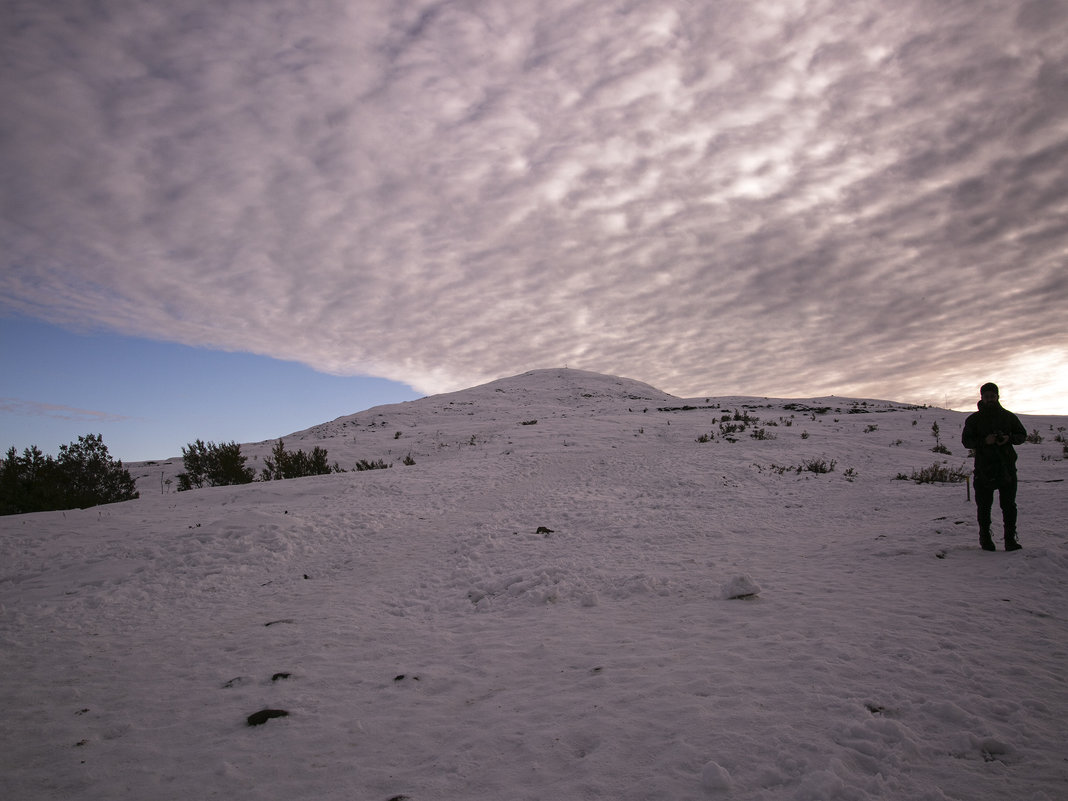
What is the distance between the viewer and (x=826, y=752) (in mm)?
3129

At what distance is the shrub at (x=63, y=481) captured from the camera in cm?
1291

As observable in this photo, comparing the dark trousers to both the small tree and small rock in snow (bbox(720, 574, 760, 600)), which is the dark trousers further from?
the small tree

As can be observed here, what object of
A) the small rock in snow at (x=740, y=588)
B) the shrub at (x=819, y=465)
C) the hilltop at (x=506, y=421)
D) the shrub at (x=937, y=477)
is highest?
the hilltop at (x=506, y=421)

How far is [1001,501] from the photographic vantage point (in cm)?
678

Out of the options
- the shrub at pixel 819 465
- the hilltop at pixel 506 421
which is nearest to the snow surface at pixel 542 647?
the shrub at pixel 819 465

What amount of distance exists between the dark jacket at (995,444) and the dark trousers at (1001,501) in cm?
4

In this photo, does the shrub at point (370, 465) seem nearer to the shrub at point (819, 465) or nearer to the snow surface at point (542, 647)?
the snow surface at point (542, 647)

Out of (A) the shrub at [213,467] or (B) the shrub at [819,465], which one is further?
(A) the shrub at [213,467]

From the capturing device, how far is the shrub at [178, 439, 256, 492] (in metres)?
16.9

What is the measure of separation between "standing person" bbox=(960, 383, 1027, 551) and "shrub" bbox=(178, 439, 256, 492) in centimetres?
1724

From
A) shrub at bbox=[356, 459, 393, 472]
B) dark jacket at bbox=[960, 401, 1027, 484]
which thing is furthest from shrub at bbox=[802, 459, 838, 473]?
shrub at bbox=[356, 459, 393, 472]

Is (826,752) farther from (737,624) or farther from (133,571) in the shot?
(133,571)

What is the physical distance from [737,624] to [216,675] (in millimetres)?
4766

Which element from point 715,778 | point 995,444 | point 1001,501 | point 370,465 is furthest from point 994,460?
point 370,465
